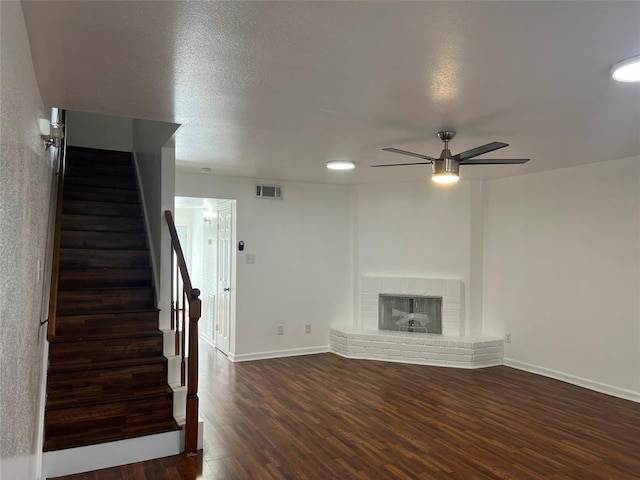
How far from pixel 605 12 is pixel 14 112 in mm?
2143

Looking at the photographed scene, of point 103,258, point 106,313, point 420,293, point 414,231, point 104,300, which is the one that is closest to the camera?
point 106,313

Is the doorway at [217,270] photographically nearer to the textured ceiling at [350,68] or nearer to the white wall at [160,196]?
the white wall at [160,196]

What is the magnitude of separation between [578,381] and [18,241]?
516cm

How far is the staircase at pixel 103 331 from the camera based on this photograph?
312 cm

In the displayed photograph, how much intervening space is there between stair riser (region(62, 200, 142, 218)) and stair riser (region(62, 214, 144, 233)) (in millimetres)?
113

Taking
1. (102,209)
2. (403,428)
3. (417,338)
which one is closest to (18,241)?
(403,428)

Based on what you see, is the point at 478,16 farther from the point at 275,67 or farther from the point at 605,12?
the point at 275,67

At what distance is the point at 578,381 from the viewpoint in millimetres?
4777

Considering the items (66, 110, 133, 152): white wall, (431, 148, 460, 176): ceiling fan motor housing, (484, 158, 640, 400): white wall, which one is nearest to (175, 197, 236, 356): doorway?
(66, 110, 133, 152): white wall

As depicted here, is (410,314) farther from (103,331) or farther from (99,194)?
(99,194)

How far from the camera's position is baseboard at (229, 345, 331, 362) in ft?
19.1

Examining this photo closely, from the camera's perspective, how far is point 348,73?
2254 millimetres

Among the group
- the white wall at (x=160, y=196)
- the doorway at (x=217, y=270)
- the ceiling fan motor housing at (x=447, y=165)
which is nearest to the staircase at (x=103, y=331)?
the white wall at (x=160, y=196)

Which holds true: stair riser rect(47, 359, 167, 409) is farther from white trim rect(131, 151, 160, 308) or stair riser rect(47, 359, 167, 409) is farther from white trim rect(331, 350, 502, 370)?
white trim rect(331, 350, 502, 370)
